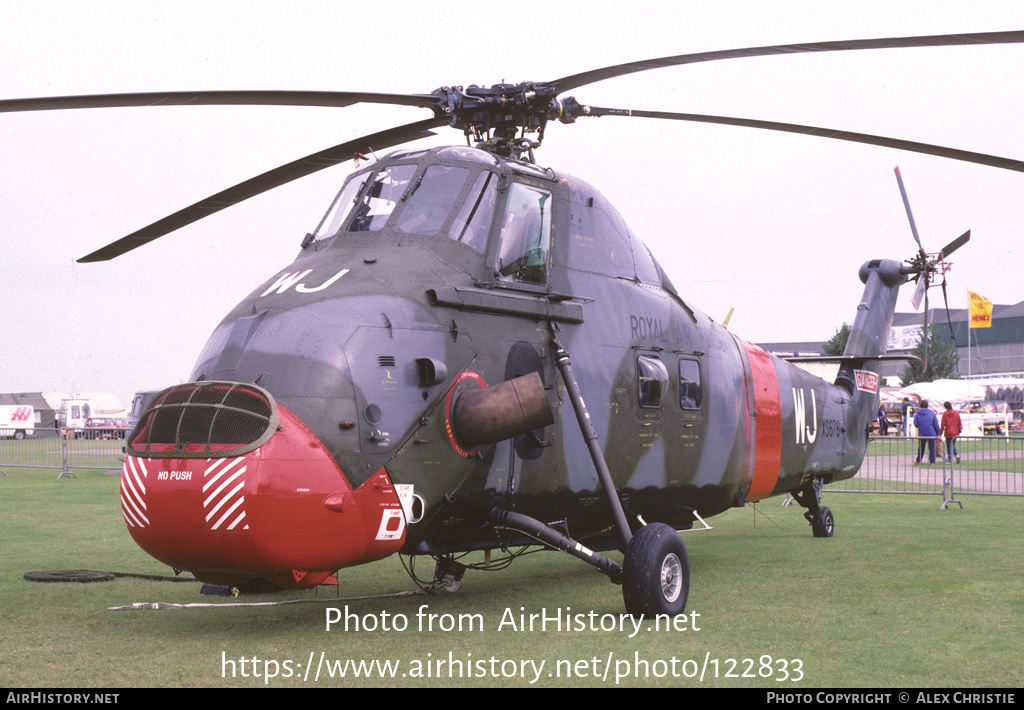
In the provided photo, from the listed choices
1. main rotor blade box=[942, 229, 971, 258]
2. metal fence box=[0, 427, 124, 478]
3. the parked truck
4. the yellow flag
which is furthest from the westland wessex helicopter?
the parked truck

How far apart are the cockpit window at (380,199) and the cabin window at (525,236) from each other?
3.25 ft

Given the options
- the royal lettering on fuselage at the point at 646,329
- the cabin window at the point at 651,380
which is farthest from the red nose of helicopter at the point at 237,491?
the royal lettering on fuselage at the point at 646,329

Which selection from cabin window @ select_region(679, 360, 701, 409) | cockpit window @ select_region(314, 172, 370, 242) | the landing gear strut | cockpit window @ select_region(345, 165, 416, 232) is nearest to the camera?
cockpit window @ select_region(345, 165, 416, 232)

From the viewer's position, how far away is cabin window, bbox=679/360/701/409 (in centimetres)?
1097

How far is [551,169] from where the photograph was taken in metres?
10.0

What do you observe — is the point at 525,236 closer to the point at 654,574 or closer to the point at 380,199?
the point at 380,199

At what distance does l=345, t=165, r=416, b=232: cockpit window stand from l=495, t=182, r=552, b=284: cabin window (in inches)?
39.0

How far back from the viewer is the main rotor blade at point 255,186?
31.4 feet

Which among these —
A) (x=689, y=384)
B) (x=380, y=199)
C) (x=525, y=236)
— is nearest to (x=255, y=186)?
(x=380, y=199)

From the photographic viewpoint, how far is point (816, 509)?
15.2 meters

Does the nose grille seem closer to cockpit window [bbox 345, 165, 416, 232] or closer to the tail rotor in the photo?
cockpit window [bbox 345, 165, 416, 232]

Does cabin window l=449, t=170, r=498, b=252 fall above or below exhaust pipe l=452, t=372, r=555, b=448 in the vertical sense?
above

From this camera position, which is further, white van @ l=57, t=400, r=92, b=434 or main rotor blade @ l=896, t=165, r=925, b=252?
white van @ l=57, t=400, r=92, b=434

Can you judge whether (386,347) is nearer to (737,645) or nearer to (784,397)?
(737,645)
